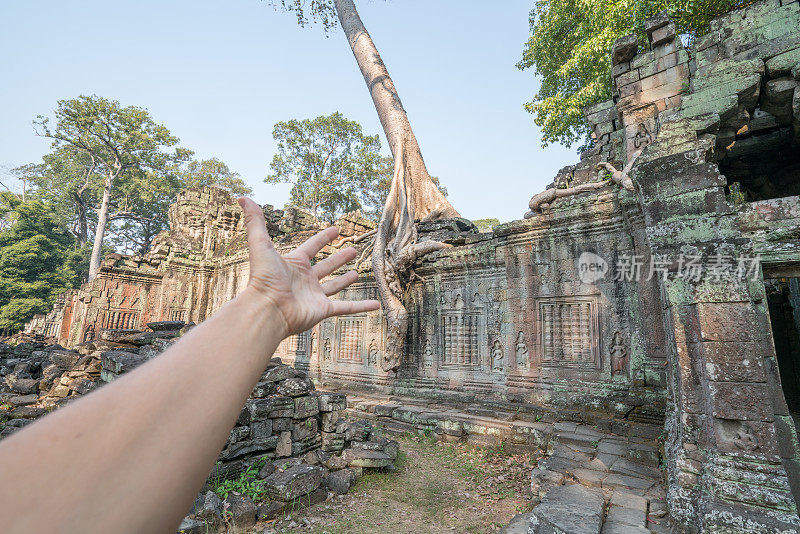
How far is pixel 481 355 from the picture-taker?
7.48m

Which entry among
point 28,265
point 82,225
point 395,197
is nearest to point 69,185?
point 82,225

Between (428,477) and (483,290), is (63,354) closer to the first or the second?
(428,477)

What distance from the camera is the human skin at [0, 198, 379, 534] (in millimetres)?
606

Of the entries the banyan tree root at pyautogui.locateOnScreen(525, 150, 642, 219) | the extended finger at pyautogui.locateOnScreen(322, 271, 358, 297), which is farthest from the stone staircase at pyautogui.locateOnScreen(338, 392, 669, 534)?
the banyan tree root at pyautogui.locateOnScreen(525, 150, 642, 219)

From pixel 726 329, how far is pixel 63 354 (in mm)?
11199

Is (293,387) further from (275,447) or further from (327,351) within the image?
(327,351)

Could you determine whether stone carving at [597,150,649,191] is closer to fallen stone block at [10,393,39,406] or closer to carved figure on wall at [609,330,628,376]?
carved figure on wall at [609,330,628,376]

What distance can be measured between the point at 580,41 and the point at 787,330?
30.9 ft

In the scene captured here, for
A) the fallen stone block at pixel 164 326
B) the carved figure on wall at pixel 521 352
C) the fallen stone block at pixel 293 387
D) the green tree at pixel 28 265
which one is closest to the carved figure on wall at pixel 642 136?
the carved figure on wall at pixel 521 352

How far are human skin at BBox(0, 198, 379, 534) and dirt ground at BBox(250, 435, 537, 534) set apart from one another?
10.9ft

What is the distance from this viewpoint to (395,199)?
10.5m

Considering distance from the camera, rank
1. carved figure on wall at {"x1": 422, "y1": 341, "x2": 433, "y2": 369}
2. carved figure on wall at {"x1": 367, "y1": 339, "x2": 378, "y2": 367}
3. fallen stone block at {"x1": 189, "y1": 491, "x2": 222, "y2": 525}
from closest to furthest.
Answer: fallen stone block at {"x1": 189, "y1": 491, "x2": 222, "y2": 525}
carved figure on wall at {"x1": 422, "y1": 341, "x2": 433, "y2": 369}
carved figure on wall at {"x1": 367, "y1": 339, "x2": 378, "y2": 367}

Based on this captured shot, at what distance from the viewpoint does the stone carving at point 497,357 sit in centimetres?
719

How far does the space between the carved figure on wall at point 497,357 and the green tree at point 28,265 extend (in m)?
28.2
